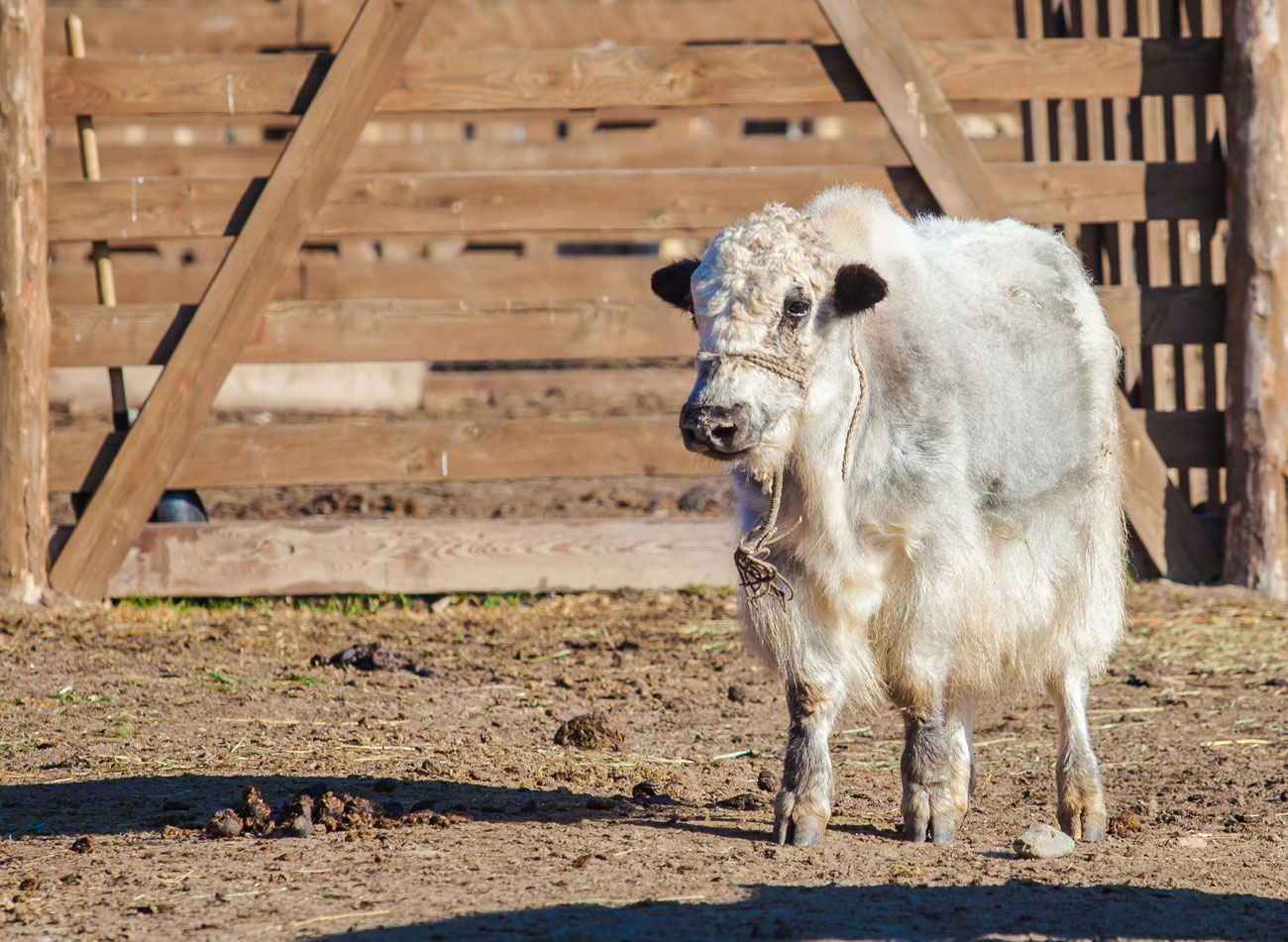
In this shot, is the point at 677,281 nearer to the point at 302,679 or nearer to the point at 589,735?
the point at 589,735

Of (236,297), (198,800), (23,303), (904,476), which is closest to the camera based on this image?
(904,476)

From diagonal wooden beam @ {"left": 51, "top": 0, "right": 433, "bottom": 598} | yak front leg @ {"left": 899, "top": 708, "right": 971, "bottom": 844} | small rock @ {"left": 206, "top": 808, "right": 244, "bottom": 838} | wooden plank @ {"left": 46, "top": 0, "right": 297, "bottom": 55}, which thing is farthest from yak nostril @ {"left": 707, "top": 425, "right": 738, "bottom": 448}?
wooden plank @ {"left": 46, "top": 0, "right": 297, "bottom": 55}

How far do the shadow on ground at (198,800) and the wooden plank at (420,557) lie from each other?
7.97 ft

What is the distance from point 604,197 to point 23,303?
2.56 m

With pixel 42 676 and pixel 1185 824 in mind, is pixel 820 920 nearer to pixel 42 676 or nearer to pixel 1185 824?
pixel 1185 824

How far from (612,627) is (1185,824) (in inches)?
113

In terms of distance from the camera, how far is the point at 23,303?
21.0ft

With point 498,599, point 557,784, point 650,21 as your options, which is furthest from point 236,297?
point 650,21

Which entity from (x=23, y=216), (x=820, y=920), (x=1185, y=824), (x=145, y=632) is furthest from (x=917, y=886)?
(x=23, y=216)

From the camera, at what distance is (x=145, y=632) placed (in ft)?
20.4

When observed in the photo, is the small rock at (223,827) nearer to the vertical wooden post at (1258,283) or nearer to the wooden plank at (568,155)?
the vertical wooden post at (1258,283)

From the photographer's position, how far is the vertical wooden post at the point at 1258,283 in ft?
21.6

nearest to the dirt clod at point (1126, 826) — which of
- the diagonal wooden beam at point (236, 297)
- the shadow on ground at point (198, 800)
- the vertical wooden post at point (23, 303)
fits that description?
the shadow on ground at point (198, 800)

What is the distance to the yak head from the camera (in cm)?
349
